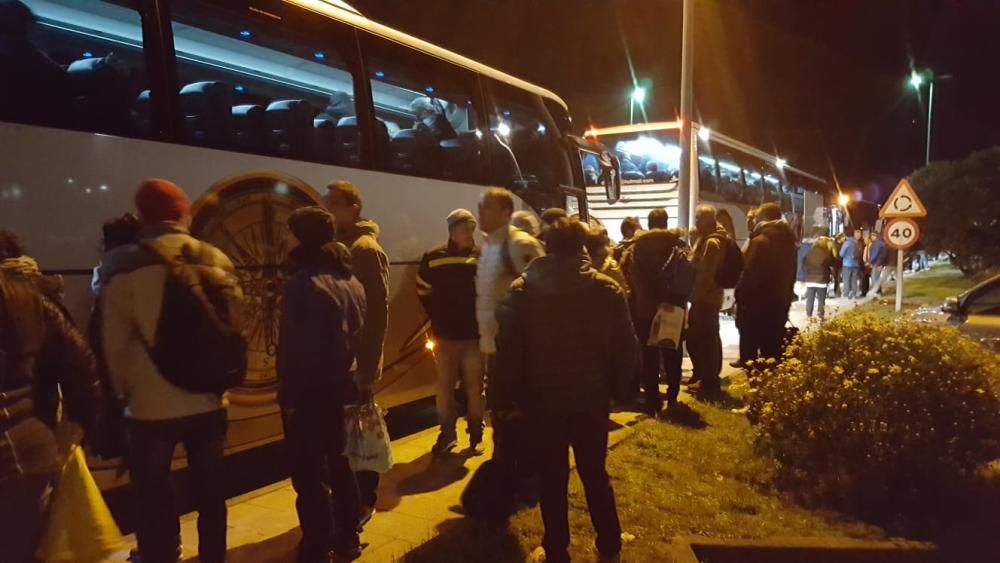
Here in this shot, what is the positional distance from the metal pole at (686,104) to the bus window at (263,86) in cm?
661

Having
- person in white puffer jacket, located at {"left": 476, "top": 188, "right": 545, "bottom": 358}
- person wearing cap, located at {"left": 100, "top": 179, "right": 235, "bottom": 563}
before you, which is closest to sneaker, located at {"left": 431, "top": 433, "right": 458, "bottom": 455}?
person in white puffer jacket, located at {"left": 476, "top": 188, "right": 545, "bottom": 358}

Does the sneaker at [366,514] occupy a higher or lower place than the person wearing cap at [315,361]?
lower

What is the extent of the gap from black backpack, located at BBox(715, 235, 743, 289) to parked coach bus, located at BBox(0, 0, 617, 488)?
2.28 m

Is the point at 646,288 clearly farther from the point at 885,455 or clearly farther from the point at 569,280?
the point at 569,280

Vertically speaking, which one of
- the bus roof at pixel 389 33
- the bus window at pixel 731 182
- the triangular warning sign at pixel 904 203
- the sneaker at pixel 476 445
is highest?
the bus roof at pixel 389 33

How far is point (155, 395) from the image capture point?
124 inches

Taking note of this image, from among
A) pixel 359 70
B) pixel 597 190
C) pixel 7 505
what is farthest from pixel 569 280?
pixel 597 190

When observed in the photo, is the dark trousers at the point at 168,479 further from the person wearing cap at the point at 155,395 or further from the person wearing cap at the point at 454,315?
the person wearing cap at the point at 454,315

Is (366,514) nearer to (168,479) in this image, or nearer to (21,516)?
(168,479)

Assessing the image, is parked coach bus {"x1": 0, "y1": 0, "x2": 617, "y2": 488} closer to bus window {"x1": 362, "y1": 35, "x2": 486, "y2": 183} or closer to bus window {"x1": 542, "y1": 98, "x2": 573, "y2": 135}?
bus window {"x1": 362, "y1": 35, "x2": 486, "y2": 183}

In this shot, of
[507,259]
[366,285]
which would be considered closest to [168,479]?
[366,285]

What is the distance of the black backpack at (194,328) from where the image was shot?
311 centimetres

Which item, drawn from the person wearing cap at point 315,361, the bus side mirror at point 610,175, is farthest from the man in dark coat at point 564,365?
the bus side mirror at point 610,175

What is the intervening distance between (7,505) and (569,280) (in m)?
2.47
